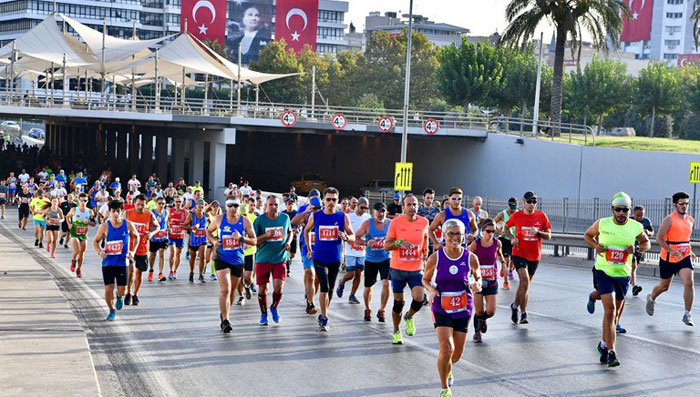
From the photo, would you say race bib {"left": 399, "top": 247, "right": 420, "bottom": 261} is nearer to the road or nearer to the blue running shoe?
the road

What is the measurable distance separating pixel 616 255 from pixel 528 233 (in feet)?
8.73

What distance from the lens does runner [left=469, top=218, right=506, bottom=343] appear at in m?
12.5

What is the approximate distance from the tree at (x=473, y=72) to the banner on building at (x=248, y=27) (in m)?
81.6

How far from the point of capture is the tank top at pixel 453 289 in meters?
9.49

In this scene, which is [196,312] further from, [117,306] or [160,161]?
[160,161]

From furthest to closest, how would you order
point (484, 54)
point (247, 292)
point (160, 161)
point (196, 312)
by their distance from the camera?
1. point (160, 161)
2. point (484, 54)
3. point (247, 292)
4. point (196, 312)

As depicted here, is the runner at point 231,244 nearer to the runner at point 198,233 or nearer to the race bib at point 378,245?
the race bib at point 378,245

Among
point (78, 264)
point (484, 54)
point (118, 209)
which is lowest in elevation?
point (78, 264)

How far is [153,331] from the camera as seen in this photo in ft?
43.8

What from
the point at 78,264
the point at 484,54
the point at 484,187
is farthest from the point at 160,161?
the point at 78,264

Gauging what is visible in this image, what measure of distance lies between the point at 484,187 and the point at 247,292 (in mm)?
33802

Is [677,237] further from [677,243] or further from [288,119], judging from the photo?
[288,119]

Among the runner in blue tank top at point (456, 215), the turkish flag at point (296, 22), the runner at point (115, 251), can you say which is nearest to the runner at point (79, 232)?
the runner at point (115, 251)

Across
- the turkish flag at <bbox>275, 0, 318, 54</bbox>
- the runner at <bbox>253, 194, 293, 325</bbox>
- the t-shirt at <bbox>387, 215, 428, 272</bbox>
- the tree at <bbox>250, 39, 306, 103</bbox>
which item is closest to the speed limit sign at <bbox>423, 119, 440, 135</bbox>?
the runner at <bbox>253, 194, 293, 325</bbox>
